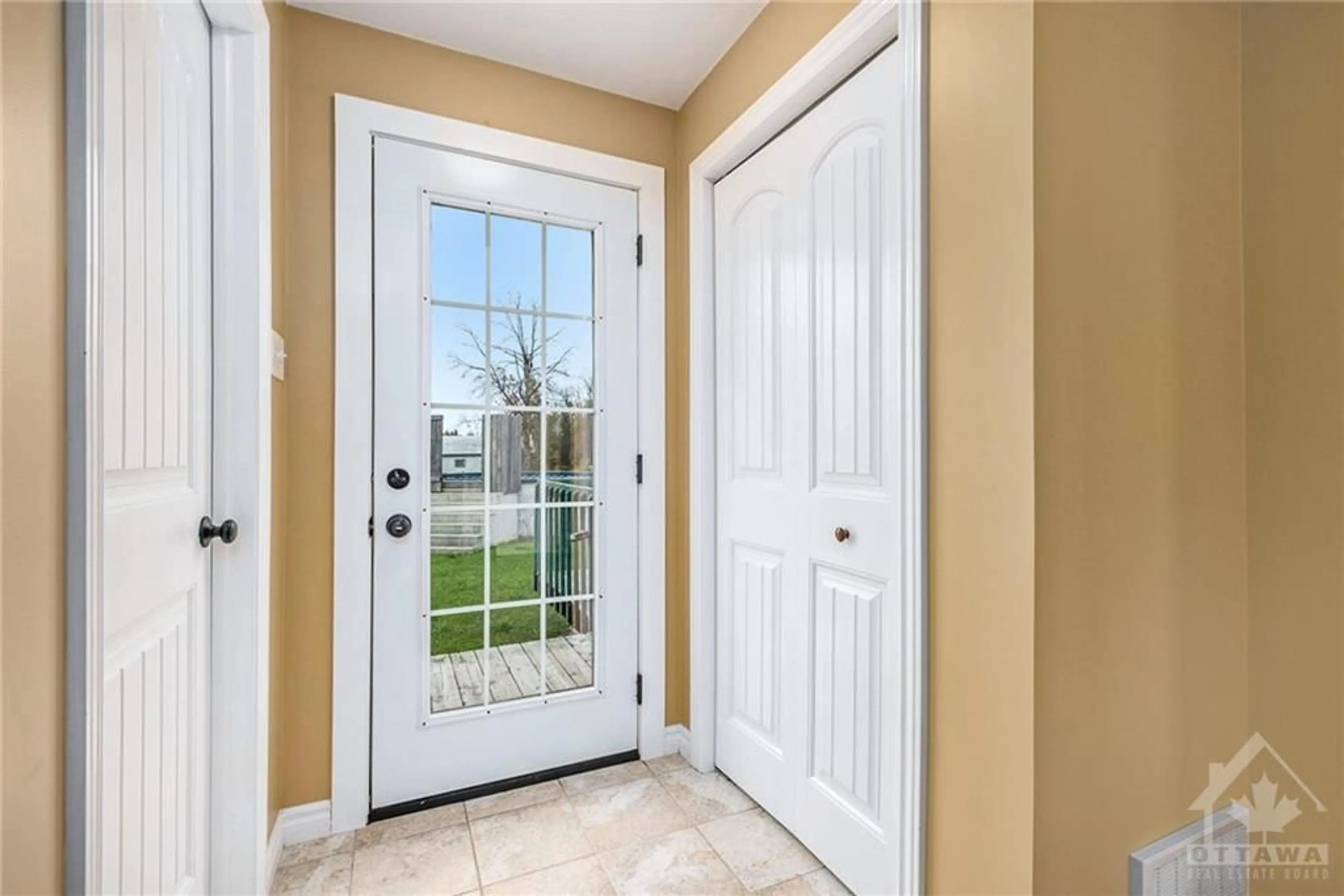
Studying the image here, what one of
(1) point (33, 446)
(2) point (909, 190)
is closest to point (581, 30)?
(2) point (909, 190)

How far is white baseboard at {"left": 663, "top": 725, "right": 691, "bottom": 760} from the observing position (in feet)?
7.17

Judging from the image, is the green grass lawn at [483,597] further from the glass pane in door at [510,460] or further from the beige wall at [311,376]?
the beige wall at [311,376]

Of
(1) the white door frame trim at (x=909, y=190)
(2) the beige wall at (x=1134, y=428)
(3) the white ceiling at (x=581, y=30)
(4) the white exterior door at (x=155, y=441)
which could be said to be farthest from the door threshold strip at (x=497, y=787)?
(3) the white ceiling at (x=581, y=30)

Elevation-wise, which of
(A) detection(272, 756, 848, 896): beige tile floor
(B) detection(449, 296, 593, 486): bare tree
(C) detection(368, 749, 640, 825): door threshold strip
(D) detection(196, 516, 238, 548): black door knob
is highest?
(B) detection(449, 296, 593, 486): bare tree

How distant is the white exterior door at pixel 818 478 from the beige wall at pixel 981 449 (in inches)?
3.6

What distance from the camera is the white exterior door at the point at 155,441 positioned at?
2.94ft

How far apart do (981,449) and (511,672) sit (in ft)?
5.28

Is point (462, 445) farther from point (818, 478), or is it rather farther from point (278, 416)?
point (818, 478)

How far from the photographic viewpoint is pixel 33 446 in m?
0.62

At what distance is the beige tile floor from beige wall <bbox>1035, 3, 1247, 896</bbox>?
2.58 ft

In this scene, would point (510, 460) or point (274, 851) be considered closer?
point (274, 851)
